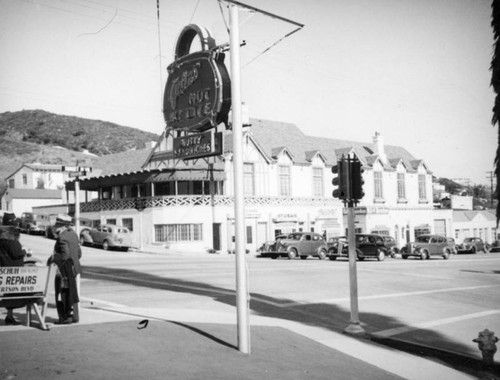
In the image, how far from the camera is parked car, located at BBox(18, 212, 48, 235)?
4106 cm

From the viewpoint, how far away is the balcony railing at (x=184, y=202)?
3744 cm

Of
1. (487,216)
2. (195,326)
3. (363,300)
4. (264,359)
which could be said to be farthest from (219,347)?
(487,216)

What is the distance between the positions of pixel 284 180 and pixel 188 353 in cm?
3681

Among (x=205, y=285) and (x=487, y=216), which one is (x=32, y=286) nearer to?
(x=205, y=285)

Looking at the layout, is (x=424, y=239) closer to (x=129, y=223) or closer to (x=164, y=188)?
(x=164, y=188)

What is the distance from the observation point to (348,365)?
24.7ft

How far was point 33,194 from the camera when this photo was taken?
58.0m

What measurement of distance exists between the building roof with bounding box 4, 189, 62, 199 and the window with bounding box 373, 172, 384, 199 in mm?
37083

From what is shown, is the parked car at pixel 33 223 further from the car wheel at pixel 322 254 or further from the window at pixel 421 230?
the window at pixel 421 230

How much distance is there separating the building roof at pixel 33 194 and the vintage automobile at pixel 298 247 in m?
36.1

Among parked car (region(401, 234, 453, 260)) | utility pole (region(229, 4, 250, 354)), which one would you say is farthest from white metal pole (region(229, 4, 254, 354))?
parked car (region(401, 234, 453, 260))

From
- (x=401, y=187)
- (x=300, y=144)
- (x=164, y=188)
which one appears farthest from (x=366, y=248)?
(x=401, y=187)

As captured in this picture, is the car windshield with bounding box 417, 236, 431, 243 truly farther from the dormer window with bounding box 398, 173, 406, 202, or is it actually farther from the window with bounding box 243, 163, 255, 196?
the dormer window with bounding box 398, 173, 406, 202

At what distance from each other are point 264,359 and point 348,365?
135 cm
